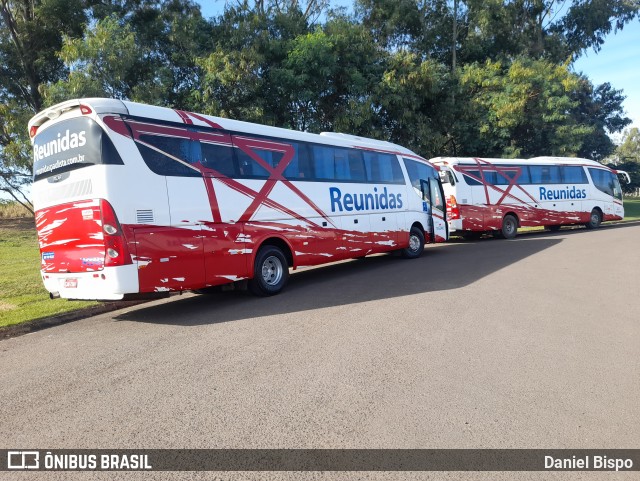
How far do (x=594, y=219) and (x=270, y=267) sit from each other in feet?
70.7

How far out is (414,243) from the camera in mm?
14211

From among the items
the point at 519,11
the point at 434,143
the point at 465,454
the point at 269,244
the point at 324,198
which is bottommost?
the point at 465,454

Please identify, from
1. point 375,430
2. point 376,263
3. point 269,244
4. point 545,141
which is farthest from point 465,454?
point 545,141

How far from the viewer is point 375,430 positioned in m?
3.58

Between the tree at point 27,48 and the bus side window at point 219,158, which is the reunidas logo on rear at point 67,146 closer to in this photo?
the bus side window at point 219,158

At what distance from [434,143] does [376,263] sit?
1234 centimetres

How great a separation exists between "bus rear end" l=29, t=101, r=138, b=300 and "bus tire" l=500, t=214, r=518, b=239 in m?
17.5

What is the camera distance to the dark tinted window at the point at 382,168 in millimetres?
12297

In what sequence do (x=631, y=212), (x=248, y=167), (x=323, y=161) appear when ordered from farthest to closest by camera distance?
(x=631, y=212) < (x=323, y=161) < (x=248, y=167)

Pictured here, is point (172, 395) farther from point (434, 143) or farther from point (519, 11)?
point (519, 11)

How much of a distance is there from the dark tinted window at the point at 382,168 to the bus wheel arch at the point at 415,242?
1.55 meters

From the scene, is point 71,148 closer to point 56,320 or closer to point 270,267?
point 56,320

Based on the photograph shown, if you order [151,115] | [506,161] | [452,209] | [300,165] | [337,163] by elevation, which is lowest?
[452,209]

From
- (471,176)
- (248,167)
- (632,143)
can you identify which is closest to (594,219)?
(471,176)
